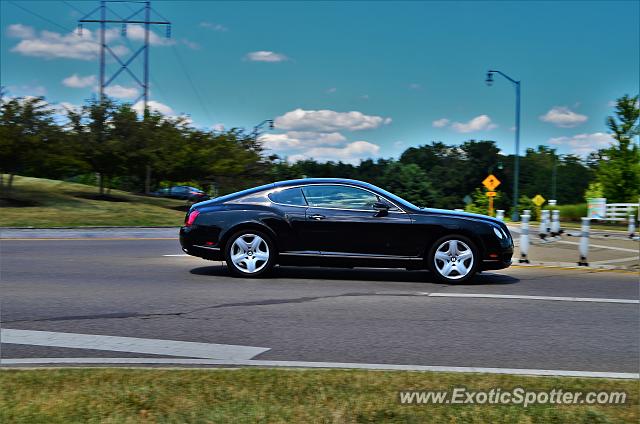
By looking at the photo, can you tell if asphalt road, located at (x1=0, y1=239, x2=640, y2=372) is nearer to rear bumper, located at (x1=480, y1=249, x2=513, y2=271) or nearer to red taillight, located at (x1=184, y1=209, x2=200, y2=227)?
rear bumper, located at (x1=480, y1=249, x2=513, y2=271)

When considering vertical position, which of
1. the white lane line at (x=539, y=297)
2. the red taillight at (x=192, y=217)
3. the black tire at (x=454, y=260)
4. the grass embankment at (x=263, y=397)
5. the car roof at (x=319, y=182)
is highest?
the car roof at (x=319, y=182)

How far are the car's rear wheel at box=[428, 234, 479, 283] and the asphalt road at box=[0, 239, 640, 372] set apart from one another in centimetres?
29

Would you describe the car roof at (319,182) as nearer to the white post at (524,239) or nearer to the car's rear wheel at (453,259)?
the car's rear wheel at (453,259)

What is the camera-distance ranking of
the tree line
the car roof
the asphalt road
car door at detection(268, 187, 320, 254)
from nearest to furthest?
the asphalt road
car door at detection(268, 187, 320, 254)
the car roof
the tree line

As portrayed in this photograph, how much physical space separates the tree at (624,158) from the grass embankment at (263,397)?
156 feet

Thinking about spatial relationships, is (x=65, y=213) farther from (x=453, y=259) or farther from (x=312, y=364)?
(x=312, y=364)

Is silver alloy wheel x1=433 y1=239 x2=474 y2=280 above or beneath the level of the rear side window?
beneath

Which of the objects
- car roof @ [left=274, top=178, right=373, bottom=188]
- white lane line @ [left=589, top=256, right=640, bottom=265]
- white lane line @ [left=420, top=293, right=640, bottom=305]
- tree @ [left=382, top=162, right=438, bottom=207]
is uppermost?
tree @ [left=382, top=162, right=438, bottom=207]

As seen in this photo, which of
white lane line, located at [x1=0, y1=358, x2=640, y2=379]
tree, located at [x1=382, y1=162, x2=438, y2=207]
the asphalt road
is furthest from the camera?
tree, located at [x1=382, y1=162, x2=438, y2=207]

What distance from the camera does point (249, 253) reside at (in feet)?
34.3

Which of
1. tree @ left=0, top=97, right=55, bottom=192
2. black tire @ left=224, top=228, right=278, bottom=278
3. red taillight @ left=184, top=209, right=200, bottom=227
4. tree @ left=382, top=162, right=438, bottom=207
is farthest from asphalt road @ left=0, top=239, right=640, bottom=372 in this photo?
tree @ left=382, top=162, right=438, bottom=207

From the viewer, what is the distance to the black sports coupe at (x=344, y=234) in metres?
10.3

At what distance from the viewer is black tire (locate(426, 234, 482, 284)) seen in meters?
10.3

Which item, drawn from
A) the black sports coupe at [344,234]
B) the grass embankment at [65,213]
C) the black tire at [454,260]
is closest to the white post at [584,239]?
the black sports coupe at [344,234]
